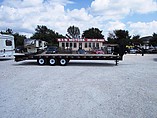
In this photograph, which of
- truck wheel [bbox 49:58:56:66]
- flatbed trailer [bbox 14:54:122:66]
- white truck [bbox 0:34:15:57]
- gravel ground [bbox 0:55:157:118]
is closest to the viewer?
gravel ground [bbox 0:55:157:118]

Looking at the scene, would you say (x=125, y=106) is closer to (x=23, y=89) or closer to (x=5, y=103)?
(x=5, y=103)

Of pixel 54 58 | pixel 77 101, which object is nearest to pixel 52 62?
pixel 54 58

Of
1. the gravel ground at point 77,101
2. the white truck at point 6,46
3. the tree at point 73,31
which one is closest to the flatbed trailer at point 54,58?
the white truck at point 6,46

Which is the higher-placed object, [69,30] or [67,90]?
[69,30]

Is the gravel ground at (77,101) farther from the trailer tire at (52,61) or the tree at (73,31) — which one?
the tree at (73,31)

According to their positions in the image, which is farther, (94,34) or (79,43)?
(94,34)

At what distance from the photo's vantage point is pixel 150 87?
813 cm

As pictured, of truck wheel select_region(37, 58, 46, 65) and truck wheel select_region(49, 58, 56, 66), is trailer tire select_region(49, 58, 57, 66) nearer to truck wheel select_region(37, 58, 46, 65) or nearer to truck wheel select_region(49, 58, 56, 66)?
truck wheel select_region(49, 58, 56, 66)

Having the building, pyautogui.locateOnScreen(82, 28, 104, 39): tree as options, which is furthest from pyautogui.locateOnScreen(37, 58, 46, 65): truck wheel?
pyautogui.locateOnScreen(82, 28, 104, 39): tree

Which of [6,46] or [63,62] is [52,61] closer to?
[63,62]

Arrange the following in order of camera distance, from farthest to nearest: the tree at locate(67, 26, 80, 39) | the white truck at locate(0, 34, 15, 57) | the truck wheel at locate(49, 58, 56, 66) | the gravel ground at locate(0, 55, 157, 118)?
the tree at locate(67, 26, 80, 39), the white truck at locate(0, 34, 15, 57), the truck wheel at locate(49, 58, 56, 66), the gravel ground at locate(0, 55, 157, 118)

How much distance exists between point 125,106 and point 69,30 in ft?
406

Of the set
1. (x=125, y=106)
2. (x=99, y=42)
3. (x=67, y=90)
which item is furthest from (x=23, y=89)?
(x=99, y=42)

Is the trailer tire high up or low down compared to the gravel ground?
up
